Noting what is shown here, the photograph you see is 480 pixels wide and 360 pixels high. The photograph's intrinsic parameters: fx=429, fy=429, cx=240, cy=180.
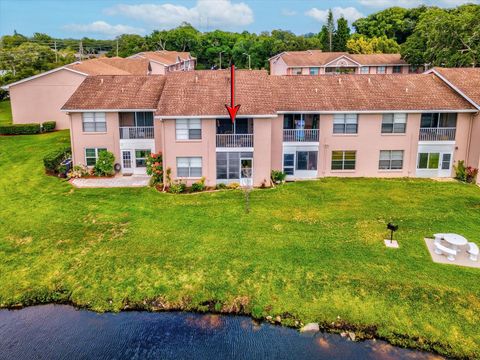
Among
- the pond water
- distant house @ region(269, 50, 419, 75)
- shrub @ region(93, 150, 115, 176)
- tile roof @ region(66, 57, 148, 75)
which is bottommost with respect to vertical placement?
the pond water

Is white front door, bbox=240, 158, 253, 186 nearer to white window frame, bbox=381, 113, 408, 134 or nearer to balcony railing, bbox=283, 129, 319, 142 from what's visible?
balcony railing, bbox=283, 129, 319, 142

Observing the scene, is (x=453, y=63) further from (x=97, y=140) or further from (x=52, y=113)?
(x=52, y=113)

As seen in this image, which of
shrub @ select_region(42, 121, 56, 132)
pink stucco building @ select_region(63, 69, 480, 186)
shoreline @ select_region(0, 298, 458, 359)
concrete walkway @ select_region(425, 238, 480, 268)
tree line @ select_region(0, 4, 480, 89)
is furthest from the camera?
tree line @ select_region(0, 4, 480, 89)


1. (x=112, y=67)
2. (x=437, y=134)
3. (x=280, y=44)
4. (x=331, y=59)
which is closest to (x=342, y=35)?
(x=280, y=44)

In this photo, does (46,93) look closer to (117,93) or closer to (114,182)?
(117,93)

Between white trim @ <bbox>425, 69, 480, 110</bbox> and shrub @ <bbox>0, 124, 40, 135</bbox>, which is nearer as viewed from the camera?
white trim @ <bbox>425, 69, 480, 110</bbox>

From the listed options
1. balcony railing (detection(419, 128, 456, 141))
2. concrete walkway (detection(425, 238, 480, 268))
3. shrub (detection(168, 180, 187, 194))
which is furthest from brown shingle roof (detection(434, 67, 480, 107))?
shrub (detection(168, 180, 187, 194))

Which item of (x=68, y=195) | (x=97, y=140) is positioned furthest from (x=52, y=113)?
(x=68, y=195)

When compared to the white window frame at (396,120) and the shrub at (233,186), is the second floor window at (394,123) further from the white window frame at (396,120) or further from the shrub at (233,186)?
the shrub at (233,186)

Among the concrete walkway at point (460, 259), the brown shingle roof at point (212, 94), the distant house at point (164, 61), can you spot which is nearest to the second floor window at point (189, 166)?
the brown shingle roof at point (212, 94)
